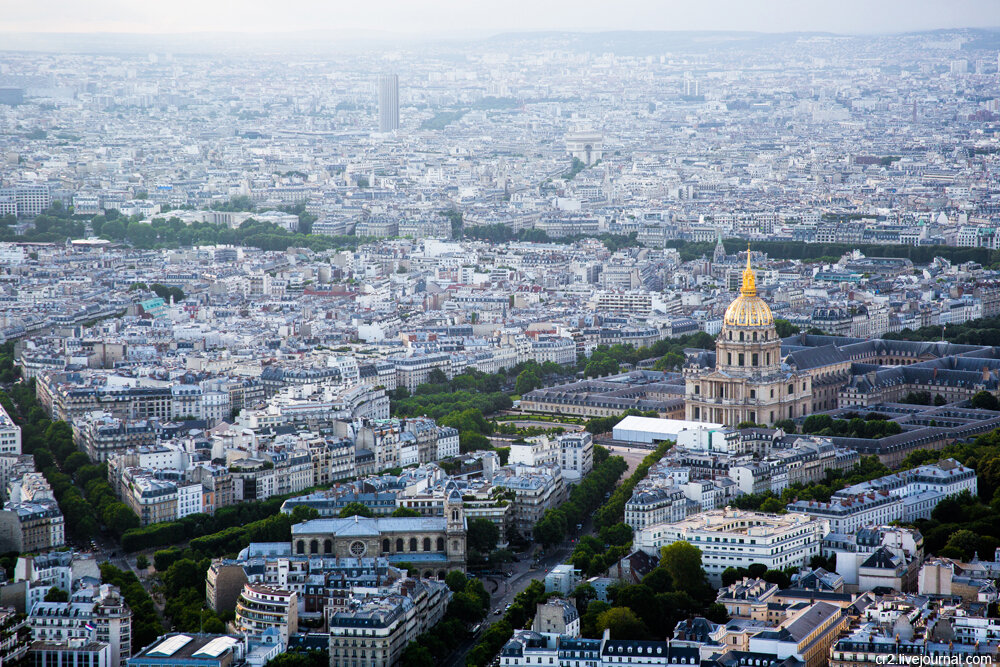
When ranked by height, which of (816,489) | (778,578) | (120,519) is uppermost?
(778,578)

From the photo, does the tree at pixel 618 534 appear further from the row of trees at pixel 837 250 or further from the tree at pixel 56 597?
the row of trees at pixel 837 250

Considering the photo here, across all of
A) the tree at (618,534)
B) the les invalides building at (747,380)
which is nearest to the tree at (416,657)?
the tree at (618,534)

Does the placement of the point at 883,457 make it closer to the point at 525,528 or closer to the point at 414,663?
the point at 525,528

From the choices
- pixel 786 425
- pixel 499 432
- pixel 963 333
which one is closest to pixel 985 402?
pixel 786 425

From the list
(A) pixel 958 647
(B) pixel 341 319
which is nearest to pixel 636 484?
(A) pixel 958 647

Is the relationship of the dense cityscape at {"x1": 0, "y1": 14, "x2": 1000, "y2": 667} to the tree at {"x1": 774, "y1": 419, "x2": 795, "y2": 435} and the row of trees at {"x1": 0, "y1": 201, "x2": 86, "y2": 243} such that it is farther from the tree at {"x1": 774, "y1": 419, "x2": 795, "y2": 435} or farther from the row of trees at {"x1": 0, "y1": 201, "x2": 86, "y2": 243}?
the row of trees at {"x1": 0, "y1": 201, "x2": 86, "y2": 243}

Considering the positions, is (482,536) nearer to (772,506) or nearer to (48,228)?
(772,506)
